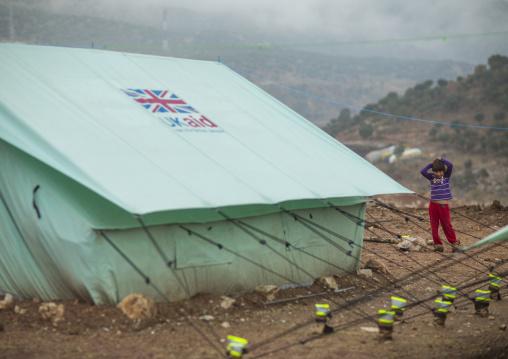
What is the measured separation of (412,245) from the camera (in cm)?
1036

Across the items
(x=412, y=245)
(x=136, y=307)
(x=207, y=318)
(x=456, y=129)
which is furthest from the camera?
(x=456, y=129)

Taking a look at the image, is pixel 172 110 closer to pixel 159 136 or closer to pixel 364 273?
pixel 159 136

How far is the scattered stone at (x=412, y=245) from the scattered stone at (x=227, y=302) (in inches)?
191

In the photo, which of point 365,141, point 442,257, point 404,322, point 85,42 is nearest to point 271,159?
point 404,322

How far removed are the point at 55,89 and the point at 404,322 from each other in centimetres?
464

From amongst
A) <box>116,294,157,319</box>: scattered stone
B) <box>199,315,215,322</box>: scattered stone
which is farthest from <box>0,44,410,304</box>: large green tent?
<box>199,315,215,322</box>: scattered stone

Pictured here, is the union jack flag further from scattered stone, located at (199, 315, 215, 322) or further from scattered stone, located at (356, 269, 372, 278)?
scattered stone, located at (356, 269, 372, 278)

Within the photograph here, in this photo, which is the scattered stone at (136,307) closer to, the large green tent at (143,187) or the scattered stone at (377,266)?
the large green tent at (143,187)

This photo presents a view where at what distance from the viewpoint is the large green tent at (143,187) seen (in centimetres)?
566

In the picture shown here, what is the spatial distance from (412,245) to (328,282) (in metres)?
3.49

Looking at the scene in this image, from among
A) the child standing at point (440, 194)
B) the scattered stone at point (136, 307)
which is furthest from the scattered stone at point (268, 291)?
the child standing at point (440, 194)

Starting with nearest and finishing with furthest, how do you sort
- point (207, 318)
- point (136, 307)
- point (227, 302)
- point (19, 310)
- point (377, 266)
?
point (136, 307) → point (19, 310) → point (207, 318) → point (227, 302) → point (377, 266)

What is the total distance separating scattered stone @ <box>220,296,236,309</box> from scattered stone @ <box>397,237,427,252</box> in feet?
15.9

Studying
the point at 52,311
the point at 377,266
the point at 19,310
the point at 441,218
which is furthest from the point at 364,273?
the point at 19,310
